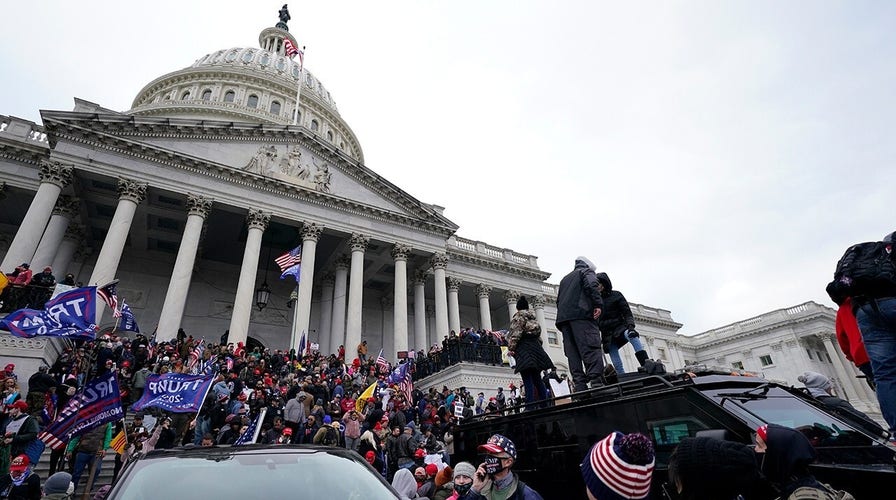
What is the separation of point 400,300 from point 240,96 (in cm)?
3212

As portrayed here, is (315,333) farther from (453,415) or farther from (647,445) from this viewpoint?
(647,445)

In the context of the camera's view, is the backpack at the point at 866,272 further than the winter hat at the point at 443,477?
No

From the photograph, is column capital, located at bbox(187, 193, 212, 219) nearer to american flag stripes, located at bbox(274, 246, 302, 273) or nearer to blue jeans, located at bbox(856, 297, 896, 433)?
american flag stripes, located at bbox(274, 246, 302, 273)

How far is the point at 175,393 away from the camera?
34.6 ft

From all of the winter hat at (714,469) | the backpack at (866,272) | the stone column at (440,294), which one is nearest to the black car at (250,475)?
the winter hat at (714,469)

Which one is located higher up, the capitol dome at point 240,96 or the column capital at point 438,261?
the capitol dome at point 240,96

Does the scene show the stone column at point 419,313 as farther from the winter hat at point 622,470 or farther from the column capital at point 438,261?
the winter hat at point 622,470

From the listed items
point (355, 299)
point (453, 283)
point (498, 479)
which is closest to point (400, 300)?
point (355, 299)

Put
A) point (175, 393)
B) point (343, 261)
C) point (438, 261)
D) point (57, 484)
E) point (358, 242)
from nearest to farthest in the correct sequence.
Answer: point (57, 484), point (175, 393), point (358, 242), point (343, 261), point (438, 261)

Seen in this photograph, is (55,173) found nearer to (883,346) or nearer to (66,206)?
(66,206)

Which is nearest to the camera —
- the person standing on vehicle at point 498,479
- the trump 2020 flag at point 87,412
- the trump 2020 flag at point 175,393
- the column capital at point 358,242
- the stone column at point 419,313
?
the person standing on vehicle at point 498,479

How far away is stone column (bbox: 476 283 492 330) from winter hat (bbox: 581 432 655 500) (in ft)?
92.7

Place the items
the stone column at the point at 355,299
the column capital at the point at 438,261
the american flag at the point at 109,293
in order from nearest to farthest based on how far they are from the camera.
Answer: the american flag at the point at 109,293 < the stone column at the point at 355,299 < the column capital at the point at 438,261

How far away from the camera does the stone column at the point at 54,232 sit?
63.3ft
